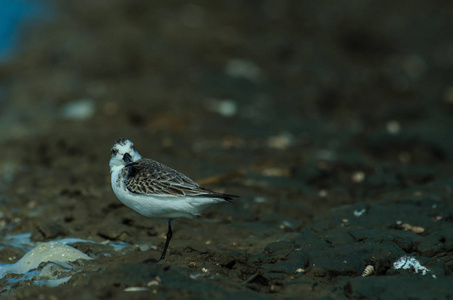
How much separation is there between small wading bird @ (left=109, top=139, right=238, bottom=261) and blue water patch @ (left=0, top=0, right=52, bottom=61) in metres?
10.4

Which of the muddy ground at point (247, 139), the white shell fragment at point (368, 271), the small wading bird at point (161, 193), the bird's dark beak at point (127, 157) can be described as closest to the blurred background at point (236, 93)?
the muddy ground at point (247, 139)

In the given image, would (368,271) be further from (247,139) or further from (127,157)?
(247,139)

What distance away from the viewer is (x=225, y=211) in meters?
7.88

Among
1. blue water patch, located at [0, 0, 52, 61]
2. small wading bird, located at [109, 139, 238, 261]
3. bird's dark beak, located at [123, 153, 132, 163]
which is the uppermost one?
blue water patch, located at [0, 0, 52, 61]

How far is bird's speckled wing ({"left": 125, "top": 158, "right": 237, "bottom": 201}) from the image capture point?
5867mm

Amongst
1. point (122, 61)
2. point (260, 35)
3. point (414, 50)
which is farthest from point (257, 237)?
point (414, 50)

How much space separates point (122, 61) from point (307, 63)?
13.9 ft

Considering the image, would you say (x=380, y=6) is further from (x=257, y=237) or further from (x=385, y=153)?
(x=257, y=237)

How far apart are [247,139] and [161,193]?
16.0 feet

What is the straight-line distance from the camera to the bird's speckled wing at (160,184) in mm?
5867

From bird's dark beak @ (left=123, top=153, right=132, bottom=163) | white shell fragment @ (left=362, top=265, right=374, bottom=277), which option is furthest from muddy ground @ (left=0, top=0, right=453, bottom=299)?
bird's dark beak @ (left=123, top=153, right=132, bottom=163)

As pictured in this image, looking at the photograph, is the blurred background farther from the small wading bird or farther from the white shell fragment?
the white shell fragment

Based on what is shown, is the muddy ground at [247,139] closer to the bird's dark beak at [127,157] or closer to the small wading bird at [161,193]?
the small wading bird at [161,193]

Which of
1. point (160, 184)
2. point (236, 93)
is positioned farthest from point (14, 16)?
point (160, 184)
